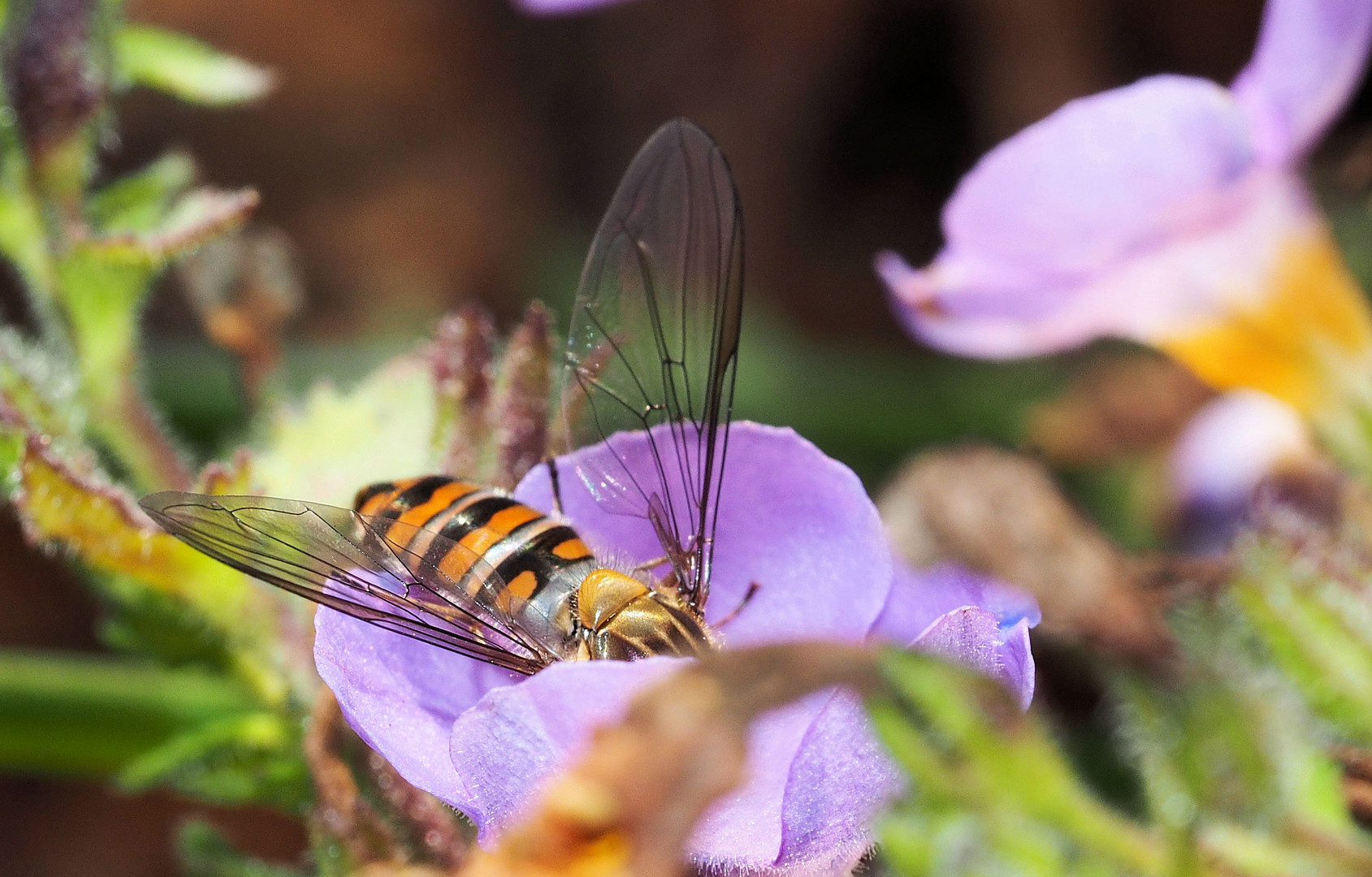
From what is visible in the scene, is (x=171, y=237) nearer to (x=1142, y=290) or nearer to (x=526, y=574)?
(x=526, y=574)

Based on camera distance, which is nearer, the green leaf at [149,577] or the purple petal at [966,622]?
the purple petal at [966,622]

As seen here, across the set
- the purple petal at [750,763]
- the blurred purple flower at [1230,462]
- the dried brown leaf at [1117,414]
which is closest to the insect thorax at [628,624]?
the purple petal at [750,763]

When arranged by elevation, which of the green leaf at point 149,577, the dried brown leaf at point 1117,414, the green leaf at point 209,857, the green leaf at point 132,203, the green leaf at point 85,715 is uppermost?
the green leaf at point 132,203

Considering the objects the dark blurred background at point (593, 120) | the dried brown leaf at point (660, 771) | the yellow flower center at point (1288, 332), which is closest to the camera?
the dried brown leaf at point (660, 771)

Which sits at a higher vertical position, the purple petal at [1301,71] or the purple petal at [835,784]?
the purple petal at [1301,71]

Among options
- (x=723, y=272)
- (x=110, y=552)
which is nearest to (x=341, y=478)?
(x=110, y=552)

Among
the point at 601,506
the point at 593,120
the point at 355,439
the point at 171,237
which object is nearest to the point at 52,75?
the point at 171,237

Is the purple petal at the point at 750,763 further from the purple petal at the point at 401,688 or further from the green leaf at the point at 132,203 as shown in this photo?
the green leaf at the point at 132,203

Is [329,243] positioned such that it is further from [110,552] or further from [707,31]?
[110,552]
